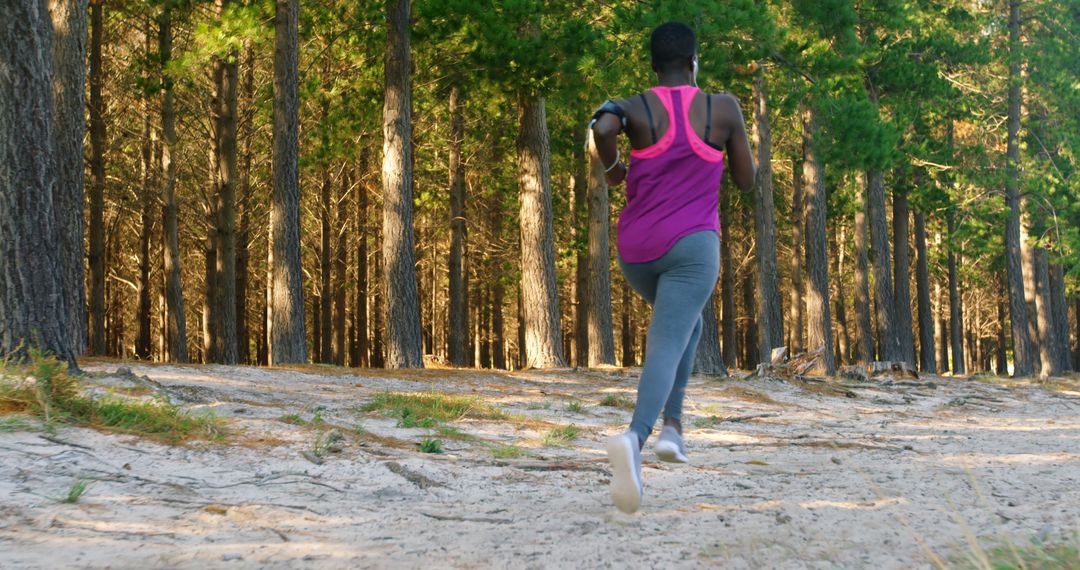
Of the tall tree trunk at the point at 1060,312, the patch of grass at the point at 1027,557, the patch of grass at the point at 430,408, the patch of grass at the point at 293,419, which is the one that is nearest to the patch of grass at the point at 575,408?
the patch of grass at the point at 430,408

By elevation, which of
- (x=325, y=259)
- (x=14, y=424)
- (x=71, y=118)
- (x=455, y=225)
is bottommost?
(x=14, y=424)

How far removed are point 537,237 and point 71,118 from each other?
25.6 ft

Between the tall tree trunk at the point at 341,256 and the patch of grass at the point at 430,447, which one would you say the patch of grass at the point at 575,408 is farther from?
the tall tree trunk at the point at 341,256

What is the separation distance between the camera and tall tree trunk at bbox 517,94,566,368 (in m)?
17.3

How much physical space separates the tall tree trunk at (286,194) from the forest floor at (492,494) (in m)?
6.28

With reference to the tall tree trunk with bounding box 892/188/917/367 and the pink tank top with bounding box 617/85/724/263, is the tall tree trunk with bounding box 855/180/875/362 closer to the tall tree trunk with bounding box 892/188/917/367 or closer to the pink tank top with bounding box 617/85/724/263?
the tall tree trunk with bounding box 892/188/917/367

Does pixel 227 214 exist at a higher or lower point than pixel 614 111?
higher

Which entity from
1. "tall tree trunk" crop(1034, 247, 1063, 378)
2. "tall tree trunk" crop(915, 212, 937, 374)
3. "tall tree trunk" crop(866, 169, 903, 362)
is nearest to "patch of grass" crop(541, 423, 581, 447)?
"tall tree trunk" crop(866, 169, 903, 362)

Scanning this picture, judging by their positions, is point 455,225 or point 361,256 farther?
point 361,256

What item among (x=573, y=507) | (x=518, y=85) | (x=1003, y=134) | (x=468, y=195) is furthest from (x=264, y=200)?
(x=573, y=507)

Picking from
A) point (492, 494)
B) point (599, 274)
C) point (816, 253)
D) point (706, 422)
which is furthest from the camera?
point (816, 253)

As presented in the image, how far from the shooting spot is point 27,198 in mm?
7699

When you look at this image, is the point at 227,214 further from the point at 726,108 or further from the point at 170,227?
the point at 726,108

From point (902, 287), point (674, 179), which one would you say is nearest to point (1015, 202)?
point (902, 287)
